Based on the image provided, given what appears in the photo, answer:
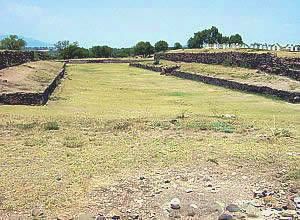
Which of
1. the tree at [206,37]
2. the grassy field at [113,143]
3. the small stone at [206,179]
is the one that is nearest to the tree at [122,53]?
the tree at [206,37]

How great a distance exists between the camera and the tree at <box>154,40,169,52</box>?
2699 inches

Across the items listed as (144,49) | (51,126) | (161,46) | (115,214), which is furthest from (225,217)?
(161,46)

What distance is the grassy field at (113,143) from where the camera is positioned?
6086 mm

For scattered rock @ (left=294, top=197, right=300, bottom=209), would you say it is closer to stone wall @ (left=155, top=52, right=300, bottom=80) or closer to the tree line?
stone wall @ (left=155, top=52, right=300, bottom=80)

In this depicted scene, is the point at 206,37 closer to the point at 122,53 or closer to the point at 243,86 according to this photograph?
the point at 122,53

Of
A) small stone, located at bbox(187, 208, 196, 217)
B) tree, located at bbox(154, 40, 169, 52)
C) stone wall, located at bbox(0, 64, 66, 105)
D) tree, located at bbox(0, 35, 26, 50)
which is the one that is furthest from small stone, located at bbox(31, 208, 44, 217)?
tree, located at bbox(154, 40, 169, 52)

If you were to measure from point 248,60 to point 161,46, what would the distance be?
135 ft

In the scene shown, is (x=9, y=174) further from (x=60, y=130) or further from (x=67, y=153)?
(x=60, y=130)

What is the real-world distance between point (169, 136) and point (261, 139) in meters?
1.78

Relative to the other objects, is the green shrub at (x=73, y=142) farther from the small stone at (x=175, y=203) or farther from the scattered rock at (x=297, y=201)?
the scattered rock at (x=297, y=201)

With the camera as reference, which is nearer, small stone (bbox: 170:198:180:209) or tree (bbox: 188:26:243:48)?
small stone (bbox: 170:198:180:209)

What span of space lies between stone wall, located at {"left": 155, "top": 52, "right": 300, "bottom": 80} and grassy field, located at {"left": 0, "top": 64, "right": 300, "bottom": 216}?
844 centimetres

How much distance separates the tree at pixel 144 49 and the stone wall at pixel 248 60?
22.5 meters

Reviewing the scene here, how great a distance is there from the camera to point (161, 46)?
68.7 meters
